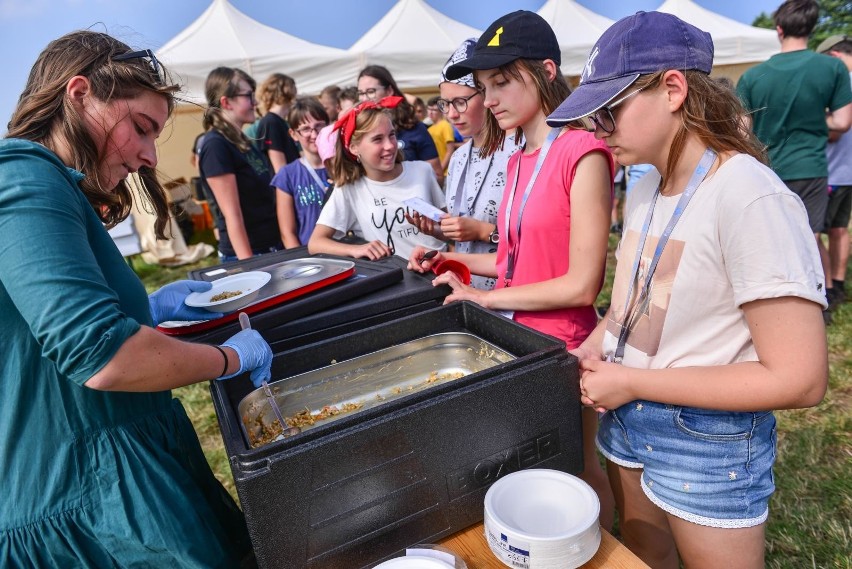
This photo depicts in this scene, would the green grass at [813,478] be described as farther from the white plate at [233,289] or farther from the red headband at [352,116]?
the red headband at [352,116]

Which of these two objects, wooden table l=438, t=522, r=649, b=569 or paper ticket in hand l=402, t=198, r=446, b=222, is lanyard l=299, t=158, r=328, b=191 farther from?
wooden table l=438, t=522, r=649, b=569

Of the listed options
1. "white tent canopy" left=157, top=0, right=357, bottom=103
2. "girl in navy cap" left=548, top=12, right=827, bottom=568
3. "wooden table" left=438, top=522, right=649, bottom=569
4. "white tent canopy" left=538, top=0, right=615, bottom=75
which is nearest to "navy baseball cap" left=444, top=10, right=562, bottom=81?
"girl in navy cap" left=548, top=12, right=827, bottom=568

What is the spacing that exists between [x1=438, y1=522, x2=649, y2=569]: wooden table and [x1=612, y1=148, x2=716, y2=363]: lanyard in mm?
427

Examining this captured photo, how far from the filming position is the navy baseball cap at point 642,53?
39.8 inches

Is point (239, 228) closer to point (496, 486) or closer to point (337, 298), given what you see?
point (337, 298)

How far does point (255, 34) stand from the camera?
9.59 meters

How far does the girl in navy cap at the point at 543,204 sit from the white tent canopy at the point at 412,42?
266 inches

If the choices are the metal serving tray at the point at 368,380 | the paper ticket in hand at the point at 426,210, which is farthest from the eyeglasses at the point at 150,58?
the paper ticket in hand at the point at 426,210

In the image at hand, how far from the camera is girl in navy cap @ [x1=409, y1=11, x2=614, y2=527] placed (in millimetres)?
→ 1413

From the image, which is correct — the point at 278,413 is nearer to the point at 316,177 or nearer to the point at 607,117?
the point at 607,117

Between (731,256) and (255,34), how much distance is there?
409 inches

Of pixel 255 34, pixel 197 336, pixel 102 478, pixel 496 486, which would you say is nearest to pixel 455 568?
pixel 496 486

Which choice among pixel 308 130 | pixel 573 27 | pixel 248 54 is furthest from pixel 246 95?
pixel 573 27

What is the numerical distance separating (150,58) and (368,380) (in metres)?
0.85
